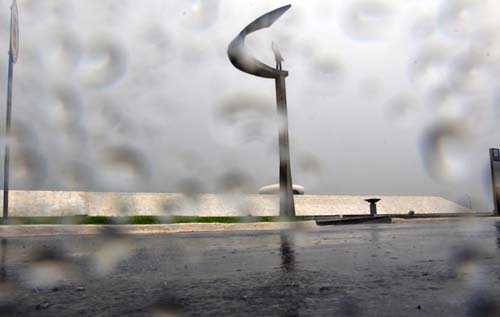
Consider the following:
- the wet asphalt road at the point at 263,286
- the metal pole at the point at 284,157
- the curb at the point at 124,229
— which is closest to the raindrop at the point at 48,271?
the wet asphalt road at the point at 263,286

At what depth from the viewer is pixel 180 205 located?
25.5m

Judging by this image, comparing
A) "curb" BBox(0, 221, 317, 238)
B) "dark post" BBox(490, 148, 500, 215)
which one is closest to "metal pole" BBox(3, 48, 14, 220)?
"curb" BBox(0, 221, 317, 238)

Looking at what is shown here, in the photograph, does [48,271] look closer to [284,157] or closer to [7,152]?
[7,152]

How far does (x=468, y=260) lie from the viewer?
5117mm

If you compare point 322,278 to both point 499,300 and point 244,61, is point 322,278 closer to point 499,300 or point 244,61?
point 499,300

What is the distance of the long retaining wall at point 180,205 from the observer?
24438 millimetres

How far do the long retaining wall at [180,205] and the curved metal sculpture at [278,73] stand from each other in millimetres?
2090

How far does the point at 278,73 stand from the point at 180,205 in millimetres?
8927

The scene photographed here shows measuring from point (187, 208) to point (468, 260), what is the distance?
23331 millimetres

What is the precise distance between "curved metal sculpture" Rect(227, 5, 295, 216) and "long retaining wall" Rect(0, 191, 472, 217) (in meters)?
2.09

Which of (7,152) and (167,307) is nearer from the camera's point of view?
(167,307)

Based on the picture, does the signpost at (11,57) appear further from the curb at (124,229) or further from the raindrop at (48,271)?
the raindrop at (48,271)

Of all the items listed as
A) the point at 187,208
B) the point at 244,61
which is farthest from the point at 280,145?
the point at 187,208

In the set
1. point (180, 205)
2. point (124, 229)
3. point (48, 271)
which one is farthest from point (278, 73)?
point (48, 271)
